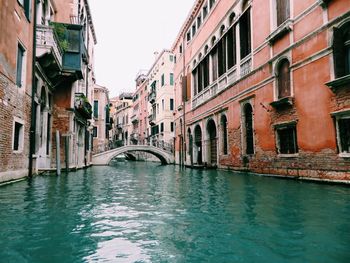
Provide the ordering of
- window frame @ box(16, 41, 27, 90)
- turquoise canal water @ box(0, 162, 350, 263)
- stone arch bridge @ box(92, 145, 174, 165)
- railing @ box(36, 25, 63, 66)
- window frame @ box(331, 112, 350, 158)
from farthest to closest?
stone arch bridge @ box(92, 145, 174, 165), railing @ box(36, 25, 63, 66), window frame @ box(16, 41, 27, 90), window frame @ box(331, 112, 350, 158), turquoise canal water @ box(0, 162, 350, 263)

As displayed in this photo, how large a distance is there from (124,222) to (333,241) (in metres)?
2.28

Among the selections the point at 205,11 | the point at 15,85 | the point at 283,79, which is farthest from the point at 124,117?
the point at 15,85

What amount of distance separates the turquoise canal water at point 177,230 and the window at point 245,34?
8.96 metres

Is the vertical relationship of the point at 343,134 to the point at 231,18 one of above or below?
below

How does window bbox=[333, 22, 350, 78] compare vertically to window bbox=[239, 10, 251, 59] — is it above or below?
below

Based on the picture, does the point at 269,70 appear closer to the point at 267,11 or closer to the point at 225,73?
the point at 267,11

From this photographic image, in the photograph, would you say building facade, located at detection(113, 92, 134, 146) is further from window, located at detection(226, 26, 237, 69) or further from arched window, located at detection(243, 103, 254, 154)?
arched window, located at detection(243, 103, 254, 154)

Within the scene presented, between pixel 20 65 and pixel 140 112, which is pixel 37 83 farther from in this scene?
pixel 140 112

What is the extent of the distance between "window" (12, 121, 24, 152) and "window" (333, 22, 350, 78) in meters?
8.60

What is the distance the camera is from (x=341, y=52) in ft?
25.1

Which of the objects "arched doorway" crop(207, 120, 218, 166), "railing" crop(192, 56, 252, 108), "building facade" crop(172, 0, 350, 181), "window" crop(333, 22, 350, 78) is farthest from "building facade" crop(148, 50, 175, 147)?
"window" crop(333, 22, 350, 78)

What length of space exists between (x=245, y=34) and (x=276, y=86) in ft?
12.9

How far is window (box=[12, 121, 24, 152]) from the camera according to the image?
876cm

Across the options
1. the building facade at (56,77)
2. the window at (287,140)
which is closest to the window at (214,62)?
the building facade at (56,77)
